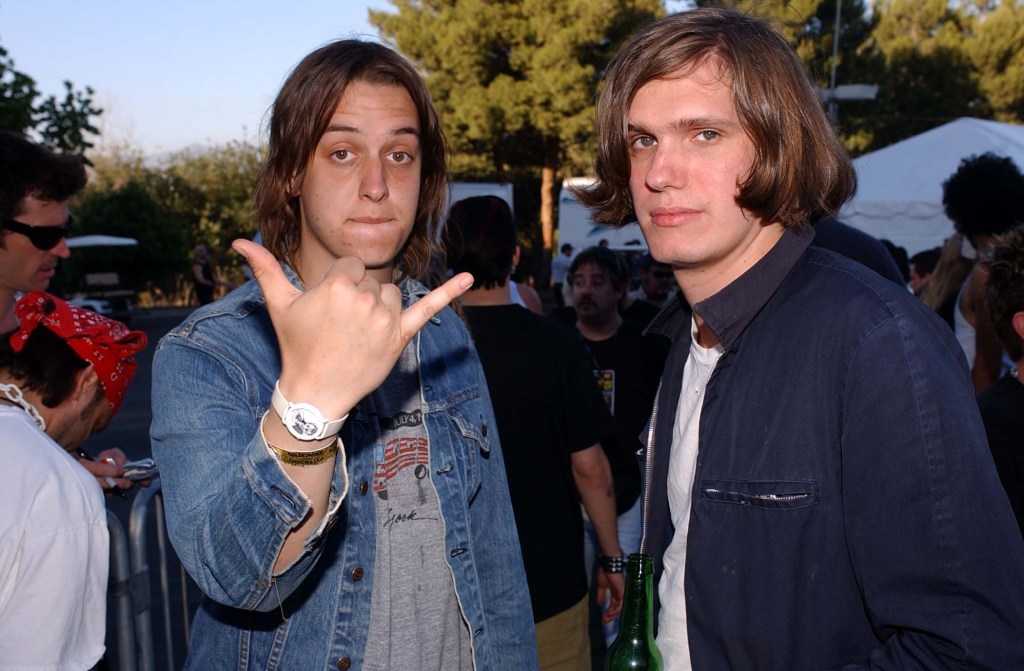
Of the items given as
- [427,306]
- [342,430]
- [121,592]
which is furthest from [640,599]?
[121,592]

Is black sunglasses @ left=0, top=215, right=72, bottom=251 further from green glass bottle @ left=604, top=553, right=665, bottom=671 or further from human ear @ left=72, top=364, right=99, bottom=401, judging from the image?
green glass bottle @ left=604, top=553, right=665, bottom=671

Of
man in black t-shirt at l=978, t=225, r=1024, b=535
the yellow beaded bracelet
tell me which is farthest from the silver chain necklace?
man in black t-shirt at l=978, t=225, r=1024, b=535

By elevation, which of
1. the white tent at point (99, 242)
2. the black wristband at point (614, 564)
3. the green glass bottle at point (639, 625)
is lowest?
the white tent at point (99, 242)

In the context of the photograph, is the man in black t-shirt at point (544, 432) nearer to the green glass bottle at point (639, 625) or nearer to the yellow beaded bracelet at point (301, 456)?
the green glass bottle at point (639, 625)

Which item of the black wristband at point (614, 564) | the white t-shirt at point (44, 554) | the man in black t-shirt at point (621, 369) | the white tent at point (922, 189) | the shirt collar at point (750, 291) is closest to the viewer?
the shirt collar at point (750, 291)

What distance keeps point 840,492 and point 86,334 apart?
2.32 metres

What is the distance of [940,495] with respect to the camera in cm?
139

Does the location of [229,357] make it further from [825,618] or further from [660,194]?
[825,618]

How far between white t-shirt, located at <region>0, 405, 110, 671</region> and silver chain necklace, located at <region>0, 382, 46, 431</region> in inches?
21.8

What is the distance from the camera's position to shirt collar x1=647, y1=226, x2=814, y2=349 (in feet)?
5.74

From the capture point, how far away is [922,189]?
11117 mm

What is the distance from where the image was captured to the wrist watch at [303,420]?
4.18ft

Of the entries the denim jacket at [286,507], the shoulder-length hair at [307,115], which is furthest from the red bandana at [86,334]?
the denim jacket at [286,507]

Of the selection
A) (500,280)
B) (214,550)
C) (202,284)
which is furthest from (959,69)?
(214,550)
